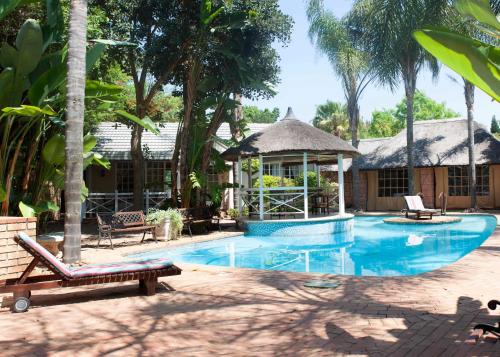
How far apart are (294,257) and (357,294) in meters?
4.94

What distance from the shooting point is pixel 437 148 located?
22609 millimetres

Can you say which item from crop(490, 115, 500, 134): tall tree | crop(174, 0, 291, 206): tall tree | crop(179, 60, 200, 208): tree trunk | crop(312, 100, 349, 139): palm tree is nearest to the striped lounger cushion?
crop(174, 0, 291, 206): tall tree

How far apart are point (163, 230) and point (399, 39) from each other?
13522mm

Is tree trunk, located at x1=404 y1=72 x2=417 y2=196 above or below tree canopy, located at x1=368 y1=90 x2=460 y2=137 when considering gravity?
below

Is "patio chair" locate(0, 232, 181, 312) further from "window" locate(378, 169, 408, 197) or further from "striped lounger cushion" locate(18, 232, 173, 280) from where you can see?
"window" locate(378, 169, 408, 197)

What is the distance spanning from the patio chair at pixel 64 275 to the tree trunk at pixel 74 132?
6.75 feet

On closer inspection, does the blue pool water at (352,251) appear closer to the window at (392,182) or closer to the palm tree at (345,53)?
the window at (392,182)

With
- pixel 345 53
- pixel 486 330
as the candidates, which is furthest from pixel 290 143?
pixel 486 330

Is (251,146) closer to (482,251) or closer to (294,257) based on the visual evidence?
(294,257)

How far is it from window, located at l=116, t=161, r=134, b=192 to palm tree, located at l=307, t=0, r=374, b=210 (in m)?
11.5

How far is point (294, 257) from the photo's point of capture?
10.3 m

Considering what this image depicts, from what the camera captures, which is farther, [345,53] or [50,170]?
[345,53]

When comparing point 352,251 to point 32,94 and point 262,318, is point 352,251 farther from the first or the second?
point 32,94

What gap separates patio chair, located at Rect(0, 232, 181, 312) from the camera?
4770 millimetres
